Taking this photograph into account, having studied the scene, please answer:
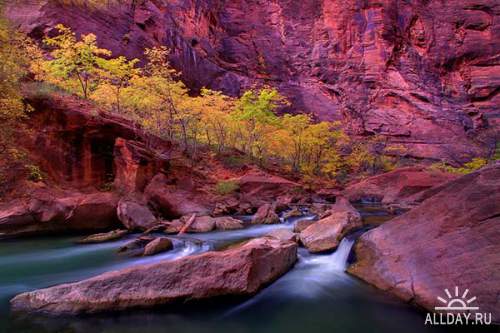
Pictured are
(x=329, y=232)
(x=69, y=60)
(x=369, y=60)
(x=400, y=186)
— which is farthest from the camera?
(x=369, y=60)

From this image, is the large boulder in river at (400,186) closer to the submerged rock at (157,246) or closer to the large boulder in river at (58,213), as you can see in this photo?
the submerged rock at (157,246)

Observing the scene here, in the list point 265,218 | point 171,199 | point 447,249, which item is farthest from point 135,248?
point 447,249

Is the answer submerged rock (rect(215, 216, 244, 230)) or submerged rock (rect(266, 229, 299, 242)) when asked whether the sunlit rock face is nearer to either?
submerged rock (rect(215, 216, 244, 230))

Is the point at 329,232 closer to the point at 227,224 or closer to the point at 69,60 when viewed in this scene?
the point at 227,224

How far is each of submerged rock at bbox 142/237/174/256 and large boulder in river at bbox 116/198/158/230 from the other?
4179 mm

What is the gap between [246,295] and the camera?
6.40 m

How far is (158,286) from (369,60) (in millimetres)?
60378

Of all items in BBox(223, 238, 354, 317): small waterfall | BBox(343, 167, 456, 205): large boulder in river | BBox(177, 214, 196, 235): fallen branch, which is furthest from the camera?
BBox(343, 167, 456, 205): large boulder in river

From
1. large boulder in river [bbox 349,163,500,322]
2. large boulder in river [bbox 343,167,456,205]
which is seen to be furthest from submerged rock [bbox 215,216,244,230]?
large boulder in river [bbox 343,167,456,205]

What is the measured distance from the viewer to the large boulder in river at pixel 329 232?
9.21 metres

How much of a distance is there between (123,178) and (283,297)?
Result: 12580 millimetres

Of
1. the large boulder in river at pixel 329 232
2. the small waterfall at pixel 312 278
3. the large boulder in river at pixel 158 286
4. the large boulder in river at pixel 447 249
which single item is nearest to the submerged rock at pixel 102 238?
the large boulder in river at pixel 158 286

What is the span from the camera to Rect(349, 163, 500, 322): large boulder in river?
5305 mm

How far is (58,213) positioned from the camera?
1360 cm
